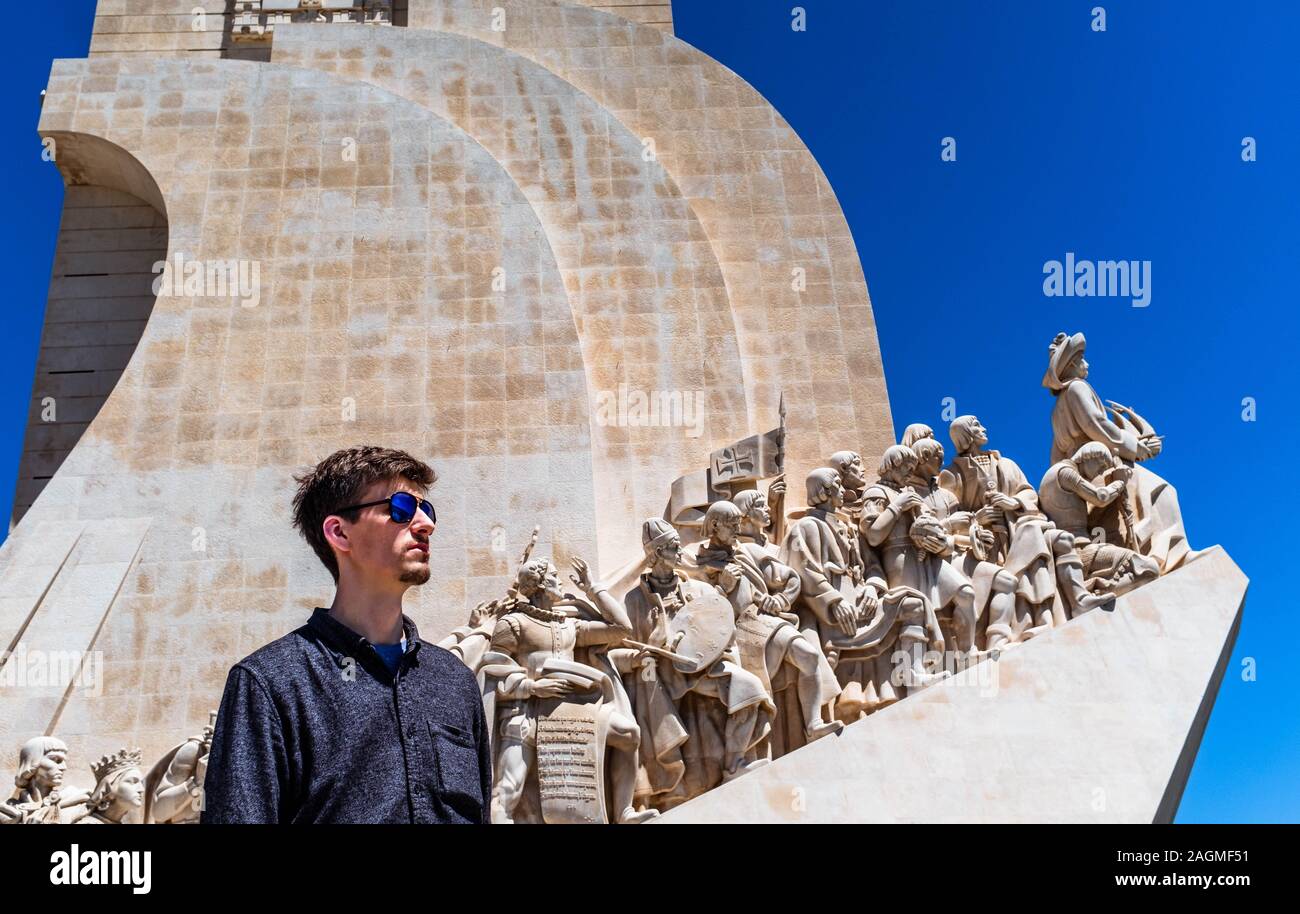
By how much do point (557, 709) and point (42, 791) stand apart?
334cm

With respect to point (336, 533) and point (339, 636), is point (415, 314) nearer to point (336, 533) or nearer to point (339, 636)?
point (336, 533)

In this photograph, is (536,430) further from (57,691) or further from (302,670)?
(302,670)

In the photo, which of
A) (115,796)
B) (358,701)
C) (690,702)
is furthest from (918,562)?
(358,701)

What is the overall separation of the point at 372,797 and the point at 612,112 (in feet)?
40.0

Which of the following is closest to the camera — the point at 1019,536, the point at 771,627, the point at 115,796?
the point at 115,796

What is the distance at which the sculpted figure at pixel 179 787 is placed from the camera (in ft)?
29.3

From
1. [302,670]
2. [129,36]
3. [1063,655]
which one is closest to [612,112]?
[129,36]

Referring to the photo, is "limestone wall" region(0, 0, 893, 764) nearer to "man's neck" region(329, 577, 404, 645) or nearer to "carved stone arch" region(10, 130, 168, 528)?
"carved stone arch" region(10, 130, 168, 528)

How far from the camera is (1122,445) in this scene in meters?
10.6

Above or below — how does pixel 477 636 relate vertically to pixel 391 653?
above

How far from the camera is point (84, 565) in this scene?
11.0 meters

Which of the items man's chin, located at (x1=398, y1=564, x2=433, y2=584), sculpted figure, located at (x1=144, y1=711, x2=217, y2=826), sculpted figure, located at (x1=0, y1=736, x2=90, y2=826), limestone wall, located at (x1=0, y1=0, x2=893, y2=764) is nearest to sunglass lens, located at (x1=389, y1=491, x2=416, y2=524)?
man's chin, located at (x1=398, y1=564, x2=433, y2=584)

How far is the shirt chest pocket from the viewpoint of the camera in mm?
2877
